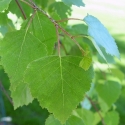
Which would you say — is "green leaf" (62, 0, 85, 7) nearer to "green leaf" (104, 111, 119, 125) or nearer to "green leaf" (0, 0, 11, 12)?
"green leaf" (0, 0, 11, 12)

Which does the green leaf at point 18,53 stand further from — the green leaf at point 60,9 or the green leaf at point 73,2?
the green leaf at point 60,9

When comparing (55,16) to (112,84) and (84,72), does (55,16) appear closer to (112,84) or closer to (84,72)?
(84,72)

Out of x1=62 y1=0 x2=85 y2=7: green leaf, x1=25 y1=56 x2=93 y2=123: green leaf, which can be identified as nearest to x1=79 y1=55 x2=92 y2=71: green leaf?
x1=25 y1=56 x2=93 y2=123: green leaf

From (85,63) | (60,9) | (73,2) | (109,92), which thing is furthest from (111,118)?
(85,63)

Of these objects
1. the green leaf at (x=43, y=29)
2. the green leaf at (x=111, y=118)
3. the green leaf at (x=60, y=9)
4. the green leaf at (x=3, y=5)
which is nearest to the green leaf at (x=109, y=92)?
the green leaf at (x=111, y=118)

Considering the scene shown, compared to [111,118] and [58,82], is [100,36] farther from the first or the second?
[111,118]

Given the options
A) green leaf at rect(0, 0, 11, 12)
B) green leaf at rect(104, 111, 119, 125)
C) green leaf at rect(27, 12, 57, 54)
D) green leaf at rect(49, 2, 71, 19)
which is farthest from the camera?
green leaf at rect(104, 111, 119, 125)
